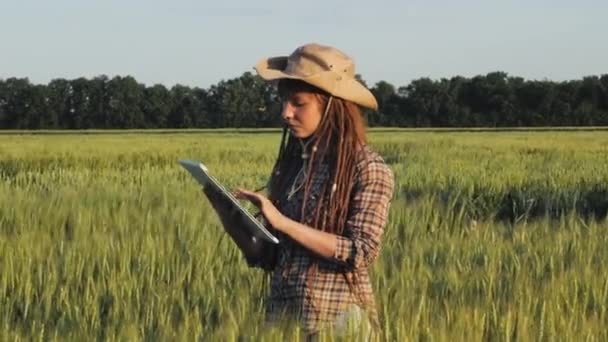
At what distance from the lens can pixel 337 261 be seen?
75.5 inches

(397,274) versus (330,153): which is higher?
(330,153)

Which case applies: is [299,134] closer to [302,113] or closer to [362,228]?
[302,113]

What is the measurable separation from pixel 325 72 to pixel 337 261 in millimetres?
374

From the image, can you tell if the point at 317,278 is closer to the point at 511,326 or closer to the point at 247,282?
the point at 511,326

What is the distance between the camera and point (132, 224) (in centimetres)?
436

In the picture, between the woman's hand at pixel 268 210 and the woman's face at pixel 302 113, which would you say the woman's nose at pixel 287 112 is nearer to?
the woman's face at pixel 302 113

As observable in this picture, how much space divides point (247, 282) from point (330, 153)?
1202 millimetres

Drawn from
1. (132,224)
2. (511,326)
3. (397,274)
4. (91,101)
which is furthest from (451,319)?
(91,101)

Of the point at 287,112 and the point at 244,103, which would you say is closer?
the point at 287,112

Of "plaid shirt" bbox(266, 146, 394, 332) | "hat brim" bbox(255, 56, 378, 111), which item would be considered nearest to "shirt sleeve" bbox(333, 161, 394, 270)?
"plaid shirt" bbox(266, 146, 394, 332)

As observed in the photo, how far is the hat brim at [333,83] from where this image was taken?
191 centimetres

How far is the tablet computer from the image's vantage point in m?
1.81

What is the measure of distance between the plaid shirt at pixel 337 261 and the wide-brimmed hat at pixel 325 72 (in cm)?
11

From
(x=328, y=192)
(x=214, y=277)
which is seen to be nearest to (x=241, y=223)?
(x=328, y=192)
